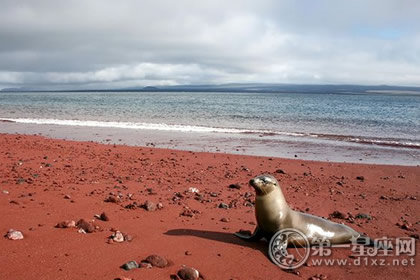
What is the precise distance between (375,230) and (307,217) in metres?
1.97

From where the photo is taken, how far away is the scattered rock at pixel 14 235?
6.15m

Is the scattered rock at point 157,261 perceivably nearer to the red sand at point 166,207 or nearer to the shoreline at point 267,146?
the red sand at point 166,207

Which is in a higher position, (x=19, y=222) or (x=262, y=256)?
(x=19, y=222)

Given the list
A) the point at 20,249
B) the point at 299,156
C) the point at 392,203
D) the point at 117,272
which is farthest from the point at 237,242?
the point at 299,156

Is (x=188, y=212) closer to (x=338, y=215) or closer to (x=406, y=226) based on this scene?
(x=338, y=215)

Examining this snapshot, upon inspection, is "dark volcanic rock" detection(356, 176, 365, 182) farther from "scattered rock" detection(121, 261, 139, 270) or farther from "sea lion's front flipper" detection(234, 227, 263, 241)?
"scattered rock" detection(121, 261, 139, 270)

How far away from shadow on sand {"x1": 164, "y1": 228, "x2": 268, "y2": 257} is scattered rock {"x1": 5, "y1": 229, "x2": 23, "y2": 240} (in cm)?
249

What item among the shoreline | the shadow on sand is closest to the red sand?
the shadow on sand

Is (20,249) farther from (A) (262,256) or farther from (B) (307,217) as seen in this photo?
(B) (307,217)

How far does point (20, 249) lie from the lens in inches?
229

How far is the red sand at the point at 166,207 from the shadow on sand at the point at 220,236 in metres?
0.02

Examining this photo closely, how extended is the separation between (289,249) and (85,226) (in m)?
3.70

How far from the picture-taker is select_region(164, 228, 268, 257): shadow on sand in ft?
22.5

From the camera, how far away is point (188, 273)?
5.40m
